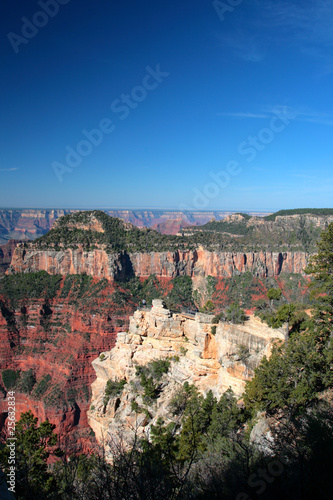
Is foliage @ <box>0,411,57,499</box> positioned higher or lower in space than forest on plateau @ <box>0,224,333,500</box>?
lower

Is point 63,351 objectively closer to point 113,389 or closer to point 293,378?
point 113,389

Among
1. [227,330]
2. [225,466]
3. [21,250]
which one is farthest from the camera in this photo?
[21,250]

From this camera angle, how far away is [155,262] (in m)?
69.4

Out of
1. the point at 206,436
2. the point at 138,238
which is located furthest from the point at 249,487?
the point at 138,238

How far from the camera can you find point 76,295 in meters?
57.2

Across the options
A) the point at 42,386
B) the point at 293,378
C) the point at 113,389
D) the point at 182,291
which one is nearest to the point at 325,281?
the point at 293,378

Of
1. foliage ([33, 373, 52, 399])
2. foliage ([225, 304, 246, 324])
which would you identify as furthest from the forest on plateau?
foliage ([33, 373, 52, 399])

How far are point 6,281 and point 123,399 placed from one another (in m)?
42.0

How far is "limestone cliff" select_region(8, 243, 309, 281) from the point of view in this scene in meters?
61.8

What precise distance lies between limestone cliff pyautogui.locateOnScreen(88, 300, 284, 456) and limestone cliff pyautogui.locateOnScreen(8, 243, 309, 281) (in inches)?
1186

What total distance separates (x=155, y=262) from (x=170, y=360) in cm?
4213

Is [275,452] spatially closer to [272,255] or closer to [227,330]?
[227,330]

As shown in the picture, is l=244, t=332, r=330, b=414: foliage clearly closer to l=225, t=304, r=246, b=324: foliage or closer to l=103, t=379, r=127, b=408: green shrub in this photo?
l=225, t=304, r=246, b=324: foliage

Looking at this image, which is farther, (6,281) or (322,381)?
(6,281)
